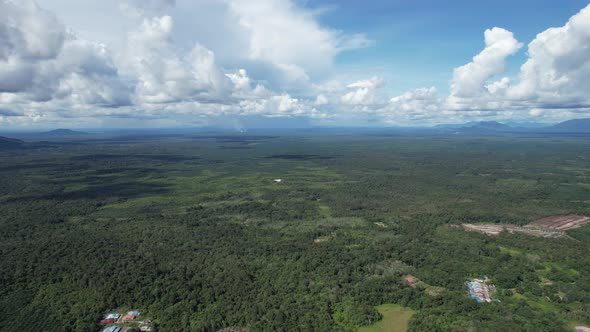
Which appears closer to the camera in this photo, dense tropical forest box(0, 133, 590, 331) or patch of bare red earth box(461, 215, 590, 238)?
dense tropical forest box(0, 133, 590, 331)

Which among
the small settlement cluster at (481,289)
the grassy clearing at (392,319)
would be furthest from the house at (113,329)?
the small settlement cluster at (481,289)

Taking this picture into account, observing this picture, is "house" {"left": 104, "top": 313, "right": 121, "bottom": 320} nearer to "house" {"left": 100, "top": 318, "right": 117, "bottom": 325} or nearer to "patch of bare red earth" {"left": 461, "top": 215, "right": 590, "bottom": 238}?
"house" {"left": 100, "top": 318, "right": 117, "bottom": 325}

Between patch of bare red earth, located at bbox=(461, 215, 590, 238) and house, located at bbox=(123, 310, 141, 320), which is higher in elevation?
house, located at bbox=(123, 310, 141, 320)

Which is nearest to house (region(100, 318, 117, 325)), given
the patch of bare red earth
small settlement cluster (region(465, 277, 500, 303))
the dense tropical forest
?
the dense tropical forest

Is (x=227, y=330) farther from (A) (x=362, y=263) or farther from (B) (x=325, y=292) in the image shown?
(A) (x=362, y=263)

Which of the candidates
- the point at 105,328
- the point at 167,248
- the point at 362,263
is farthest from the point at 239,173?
the point at 105,328

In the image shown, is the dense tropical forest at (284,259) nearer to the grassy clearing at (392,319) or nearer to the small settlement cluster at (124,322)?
the grassy clearing at (392,319)
